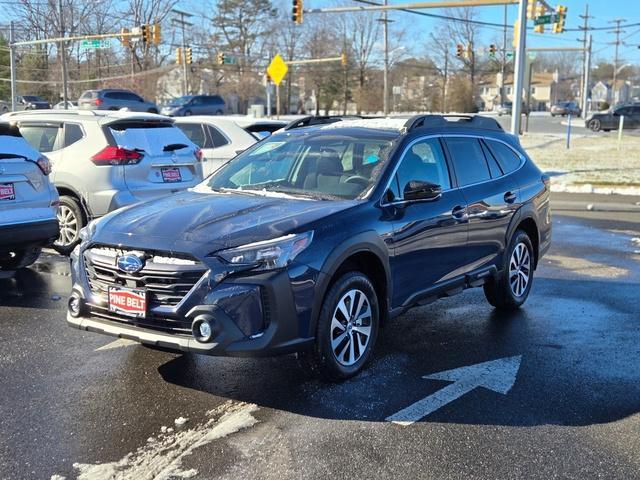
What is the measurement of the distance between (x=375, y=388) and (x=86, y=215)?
5.23 meters

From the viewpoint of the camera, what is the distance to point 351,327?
459 cm

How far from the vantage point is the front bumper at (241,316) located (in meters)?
3.94

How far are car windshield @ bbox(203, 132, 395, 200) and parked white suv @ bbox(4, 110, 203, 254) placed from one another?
115 inches

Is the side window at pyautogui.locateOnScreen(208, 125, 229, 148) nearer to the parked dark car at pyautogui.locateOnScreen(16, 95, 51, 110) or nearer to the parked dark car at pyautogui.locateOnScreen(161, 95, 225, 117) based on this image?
the parked dark car at pyautogui.locateOnScreen(161, 95, 225, 117)

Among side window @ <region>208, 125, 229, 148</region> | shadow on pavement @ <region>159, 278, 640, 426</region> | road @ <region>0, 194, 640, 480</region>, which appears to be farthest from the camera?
side window @ <region>208, 125, 229, 148</region>

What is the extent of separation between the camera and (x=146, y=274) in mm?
4109

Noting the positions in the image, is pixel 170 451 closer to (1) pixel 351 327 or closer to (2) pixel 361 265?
(1) pixel 351 327

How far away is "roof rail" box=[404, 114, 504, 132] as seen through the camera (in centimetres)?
547

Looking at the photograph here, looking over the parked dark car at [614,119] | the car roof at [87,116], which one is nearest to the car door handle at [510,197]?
the car roof at [87,116]

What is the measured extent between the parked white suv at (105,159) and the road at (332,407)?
7.33 ft

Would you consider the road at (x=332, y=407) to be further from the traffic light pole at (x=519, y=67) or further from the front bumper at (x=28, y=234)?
the traffic light pole at (x=519, y=67)

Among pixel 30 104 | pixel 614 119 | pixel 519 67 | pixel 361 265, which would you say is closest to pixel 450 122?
pixel 361 265

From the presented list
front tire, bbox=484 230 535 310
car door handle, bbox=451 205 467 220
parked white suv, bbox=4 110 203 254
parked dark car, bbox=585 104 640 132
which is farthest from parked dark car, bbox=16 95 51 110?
car door handle, bbox=451 205 467 220

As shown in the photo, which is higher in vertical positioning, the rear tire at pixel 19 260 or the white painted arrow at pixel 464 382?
the rear tire at pixel 19 260
